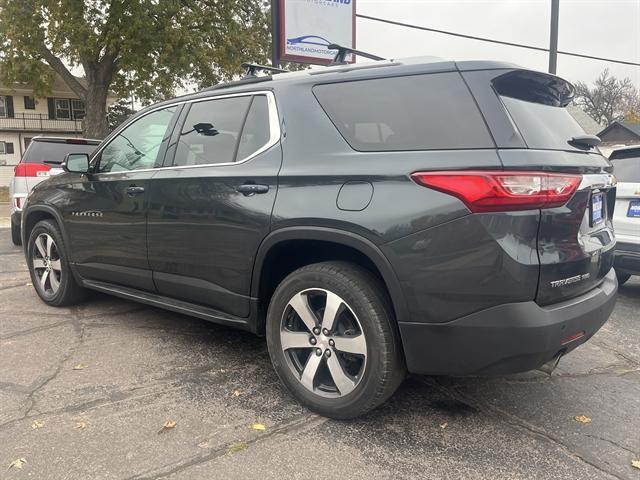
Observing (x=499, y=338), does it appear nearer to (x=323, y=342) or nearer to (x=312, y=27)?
(x=323, y=342)

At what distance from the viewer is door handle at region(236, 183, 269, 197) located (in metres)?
3.10

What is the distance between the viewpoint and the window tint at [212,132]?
3.45 metres

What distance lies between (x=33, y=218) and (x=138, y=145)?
1.76 metres

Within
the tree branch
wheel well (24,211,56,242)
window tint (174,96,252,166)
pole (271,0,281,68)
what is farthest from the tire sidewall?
the tree branch

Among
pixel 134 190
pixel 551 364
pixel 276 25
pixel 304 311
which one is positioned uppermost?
pixel 276 25

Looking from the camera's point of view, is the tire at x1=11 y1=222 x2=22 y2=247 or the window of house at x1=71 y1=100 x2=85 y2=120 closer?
the tire at x1=11 y1=222 x2=22 y2=247

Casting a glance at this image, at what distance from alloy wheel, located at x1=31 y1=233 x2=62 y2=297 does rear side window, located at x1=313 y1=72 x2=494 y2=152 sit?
10.5ft

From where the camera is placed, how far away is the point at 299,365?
3.10 meters

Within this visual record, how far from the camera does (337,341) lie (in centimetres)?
284

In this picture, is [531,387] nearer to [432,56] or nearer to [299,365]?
[299,365]

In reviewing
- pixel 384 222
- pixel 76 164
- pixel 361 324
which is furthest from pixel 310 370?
pixel 76 164

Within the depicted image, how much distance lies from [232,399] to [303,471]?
2.77ft

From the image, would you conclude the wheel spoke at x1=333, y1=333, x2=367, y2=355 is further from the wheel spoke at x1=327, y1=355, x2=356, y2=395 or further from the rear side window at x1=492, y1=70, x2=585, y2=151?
the rear side window at x1=492, y1=70, x2=585, y2=151

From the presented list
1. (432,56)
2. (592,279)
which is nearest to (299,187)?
(432,56)
